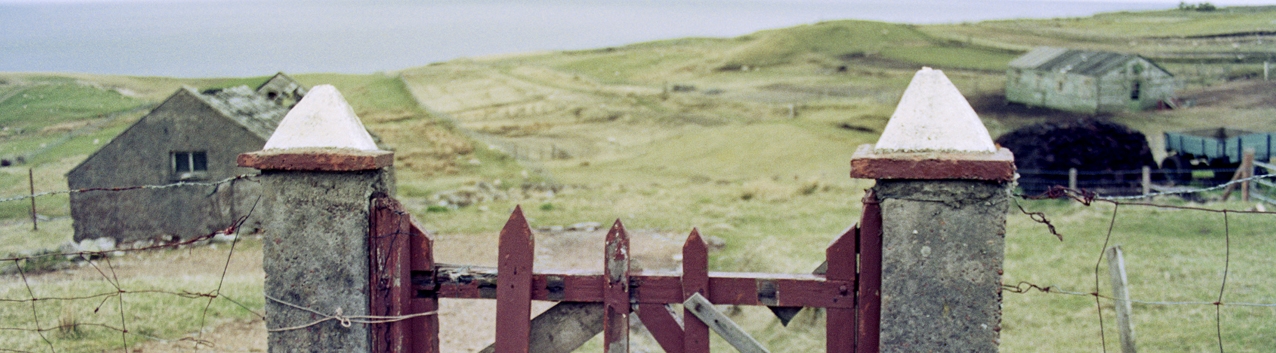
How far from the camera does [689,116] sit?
47.2 metres

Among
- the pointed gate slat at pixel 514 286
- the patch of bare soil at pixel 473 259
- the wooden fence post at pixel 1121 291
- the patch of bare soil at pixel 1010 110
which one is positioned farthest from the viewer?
the patch of bare soil at pixel 1010 110

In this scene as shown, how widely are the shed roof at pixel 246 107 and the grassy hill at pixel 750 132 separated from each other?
3851mm

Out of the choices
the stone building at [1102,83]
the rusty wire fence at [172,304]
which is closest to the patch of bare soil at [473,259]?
the rusty wire fence at [172,304]

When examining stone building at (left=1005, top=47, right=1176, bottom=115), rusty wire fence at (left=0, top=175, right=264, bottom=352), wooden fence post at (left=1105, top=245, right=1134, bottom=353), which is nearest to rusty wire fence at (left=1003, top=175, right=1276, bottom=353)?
wooden fence post at (left=1105, top=245, right=1134, bottom=353)

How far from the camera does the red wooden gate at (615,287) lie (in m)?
3.39

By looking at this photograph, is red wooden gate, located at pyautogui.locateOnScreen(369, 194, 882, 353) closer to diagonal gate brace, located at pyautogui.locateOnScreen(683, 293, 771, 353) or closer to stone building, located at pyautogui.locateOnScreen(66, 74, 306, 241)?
diagonal gate brace, located at pyautogui.locateOnScreen(683, 293, 771, 353)

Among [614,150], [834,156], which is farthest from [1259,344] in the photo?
[614,150]

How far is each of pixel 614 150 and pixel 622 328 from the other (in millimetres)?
36522

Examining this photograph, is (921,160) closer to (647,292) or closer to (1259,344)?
(647,292)

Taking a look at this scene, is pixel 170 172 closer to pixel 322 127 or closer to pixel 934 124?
pixel 322 127

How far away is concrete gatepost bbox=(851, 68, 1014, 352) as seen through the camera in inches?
127

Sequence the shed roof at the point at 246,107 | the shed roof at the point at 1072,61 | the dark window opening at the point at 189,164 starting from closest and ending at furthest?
the shed roof at the point at 246,107 → the dark window opening at the point at 189,164 → the shed roof at the point at 1072,61

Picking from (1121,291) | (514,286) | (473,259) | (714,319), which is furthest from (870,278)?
(473,259)

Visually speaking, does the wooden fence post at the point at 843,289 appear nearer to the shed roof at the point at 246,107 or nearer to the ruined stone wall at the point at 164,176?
the ruined stone wall at the point at 164,176
